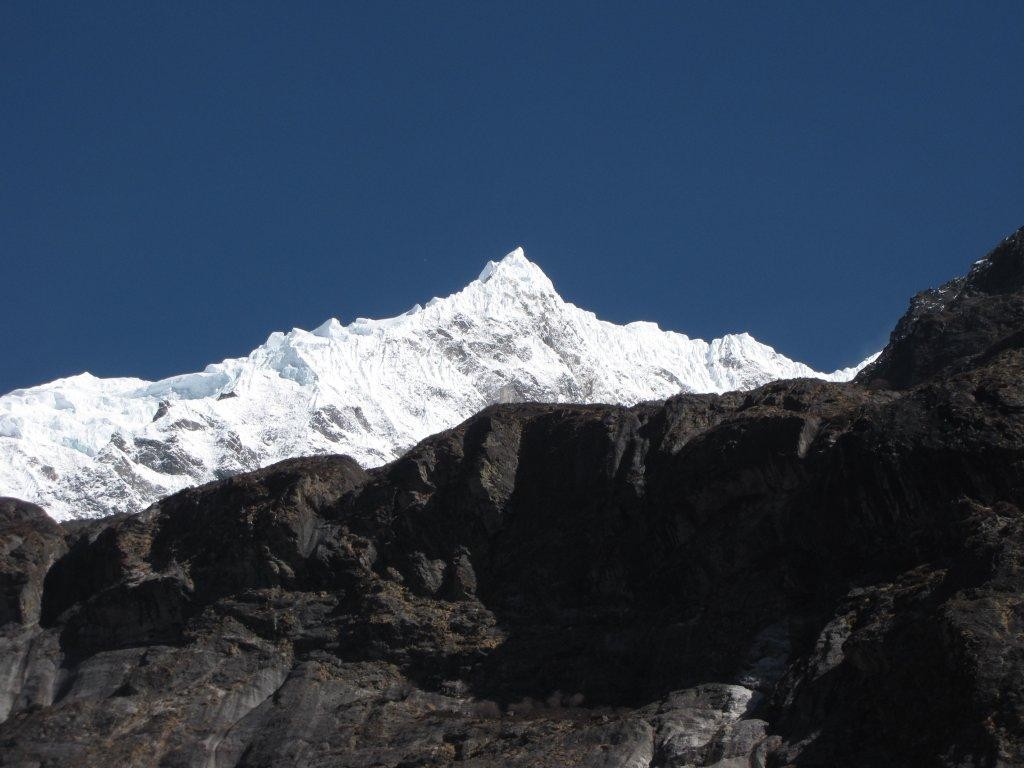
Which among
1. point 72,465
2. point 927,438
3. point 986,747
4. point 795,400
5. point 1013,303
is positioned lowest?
point 986,747

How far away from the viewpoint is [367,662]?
7538 cm

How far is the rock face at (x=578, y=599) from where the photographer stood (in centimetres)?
5581

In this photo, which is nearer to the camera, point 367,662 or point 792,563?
point 792,563

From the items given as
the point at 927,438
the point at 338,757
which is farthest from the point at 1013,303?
the point at 338,757

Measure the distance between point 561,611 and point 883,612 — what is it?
22.8 meters

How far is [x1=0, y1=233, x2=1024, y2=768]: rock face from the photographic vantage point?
55812mm

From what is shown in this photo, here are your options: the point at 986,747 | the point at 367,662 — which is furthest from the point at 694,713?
the point at 367,662

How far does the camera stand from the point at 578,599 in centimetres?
7725

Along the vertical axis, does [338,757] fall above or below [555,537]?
below

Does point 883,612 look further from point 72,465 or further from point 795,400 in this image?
point 72,465

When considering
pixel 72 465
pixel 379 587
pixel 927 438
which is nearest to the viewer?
pixel 927 438

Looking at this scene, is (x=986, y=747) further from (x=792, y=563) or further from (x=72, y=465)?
(x=72, y=465)

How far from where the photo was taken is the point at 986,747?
154 feet

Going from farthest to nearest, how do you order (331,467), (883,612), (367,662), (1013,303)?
(1013,303) < (331,467) < (367,662) < (883,612)
